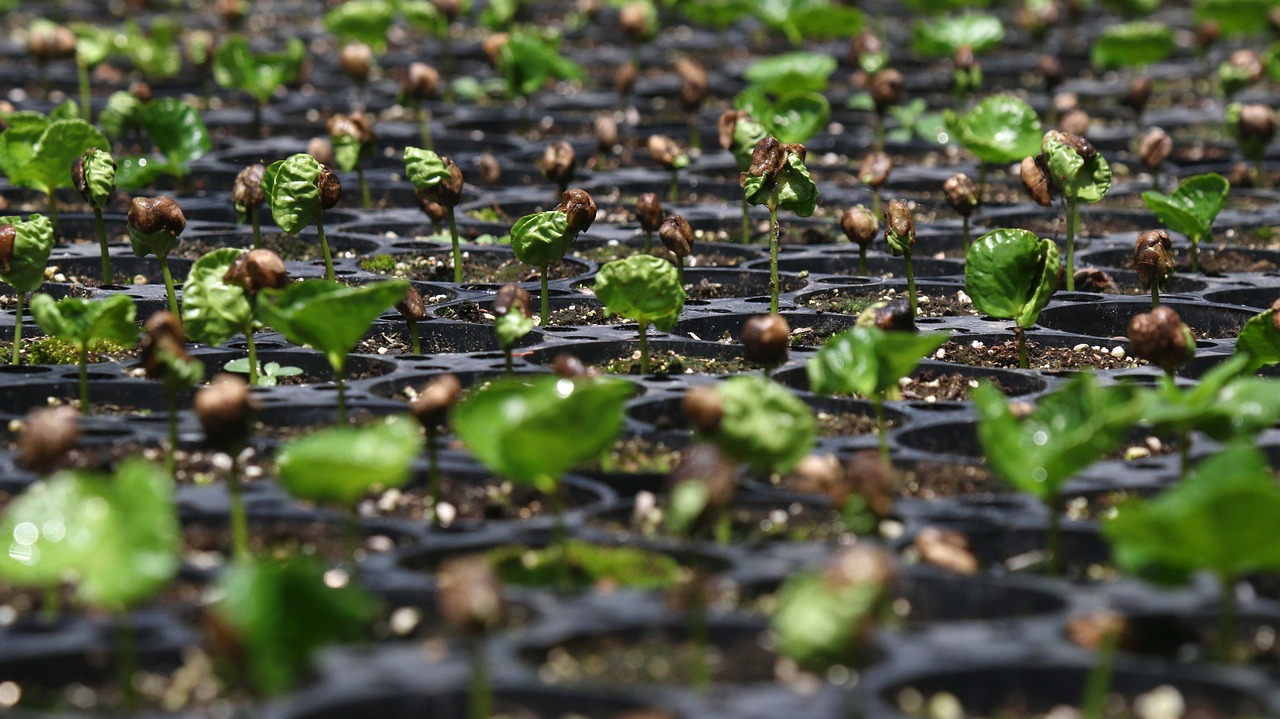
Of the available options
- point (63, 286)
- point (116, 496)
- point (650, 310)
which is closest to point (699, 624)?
point (116, 496)

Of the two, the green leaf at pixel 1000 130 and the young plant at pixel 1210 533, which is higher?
the green leaf at pixel 1000 130

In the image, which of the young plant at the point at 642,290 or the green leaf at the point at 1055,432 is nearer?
the green leaf at the point at 1055,432

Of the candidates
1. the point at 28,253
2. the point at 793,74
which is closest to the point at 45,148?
the point at 28,253

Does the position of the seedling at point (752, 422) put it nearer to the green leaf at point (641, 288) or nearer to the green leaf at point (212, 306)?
the green leaf at point (641, 288)

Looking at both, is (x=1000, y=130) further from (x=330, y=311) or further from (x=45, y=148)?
(x=330, y=311)

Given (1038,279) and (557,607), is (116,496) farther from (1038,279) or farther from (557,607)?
(1038,279)

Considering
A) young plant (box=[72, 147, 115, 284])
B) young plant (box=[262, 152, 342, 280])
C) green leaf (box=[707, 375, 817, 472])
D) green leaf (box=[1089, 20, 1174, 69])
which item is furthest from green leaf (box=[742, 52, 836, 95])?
green leaf (box=[707, 375, 817, 472])

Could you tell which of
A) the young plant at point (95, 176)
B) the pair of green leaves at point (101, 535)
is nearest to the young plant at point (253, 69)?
the young plant at point (95, 176)

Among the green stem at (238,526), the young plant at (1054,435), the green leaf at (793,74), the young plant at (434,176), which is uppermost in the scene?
the green leaf at (793,74)

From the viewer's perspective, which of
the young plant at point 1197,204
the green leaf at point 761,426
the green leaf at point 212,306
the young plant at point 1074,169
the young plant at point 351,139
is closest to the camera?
the green leaf at point 761,426
